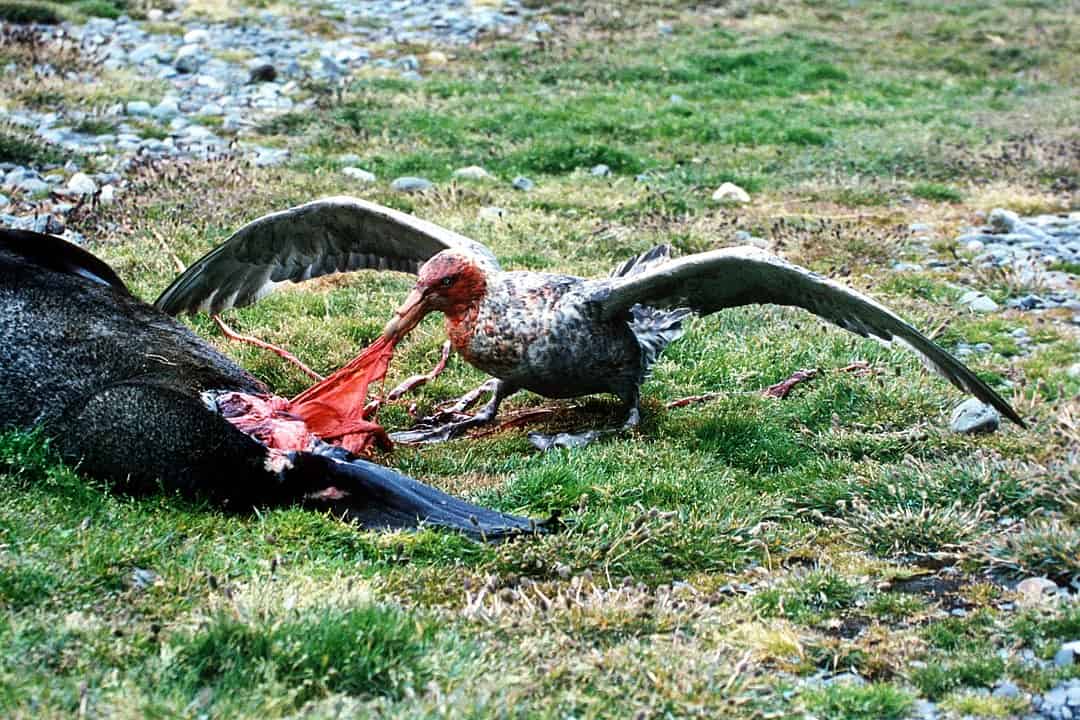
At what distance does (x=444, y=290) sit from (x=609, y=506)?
1.44 metres

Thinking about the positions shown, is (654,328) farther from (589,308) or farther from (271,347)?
(271,347)

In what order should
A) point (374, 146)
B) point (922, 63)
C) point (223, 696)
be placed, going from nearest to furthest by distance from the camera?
point (223, 696) → point (374, 146) → point (922, 63)

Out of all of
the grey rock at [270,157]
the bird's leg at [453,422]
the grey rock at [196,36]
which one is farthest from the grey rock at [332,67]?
the bird's leg at [453,422]

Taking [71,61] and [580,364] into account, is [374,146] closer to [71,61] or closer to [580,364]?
[71,61]

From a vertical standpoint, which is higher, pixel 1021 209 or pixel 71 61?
pixel 71 61

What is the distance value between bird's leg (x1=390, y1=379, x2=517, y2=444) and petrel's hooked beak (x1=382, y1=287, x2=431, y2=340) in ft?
2.39

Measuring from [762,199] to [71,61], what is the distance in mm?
7937

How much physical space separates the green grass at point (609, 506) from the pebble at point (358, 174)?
0.12 metres

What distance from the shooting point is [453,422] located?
7.23 metres

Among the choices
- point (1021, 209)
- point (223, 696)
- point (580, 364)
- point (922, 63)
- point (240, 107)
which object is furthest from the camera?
point (922, 63)

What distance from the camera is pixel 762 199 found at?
1234cm

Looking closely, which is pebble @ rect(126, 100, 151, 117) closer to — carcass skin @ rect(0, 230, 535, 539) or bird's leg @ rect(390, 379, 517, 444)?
bird's leg @ rect(390, 379, 517, 444)

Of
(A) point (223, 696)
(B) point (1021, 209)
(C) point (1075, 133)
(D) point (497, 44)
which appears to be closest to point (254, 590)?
(A) point (223, 696)

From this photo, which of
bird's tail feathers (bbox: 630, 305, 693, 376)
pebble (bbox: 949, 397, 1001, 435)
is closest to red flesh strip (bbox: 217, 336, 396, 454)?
bird's tail feathers (bbox: 630, 305, 693, 376)
